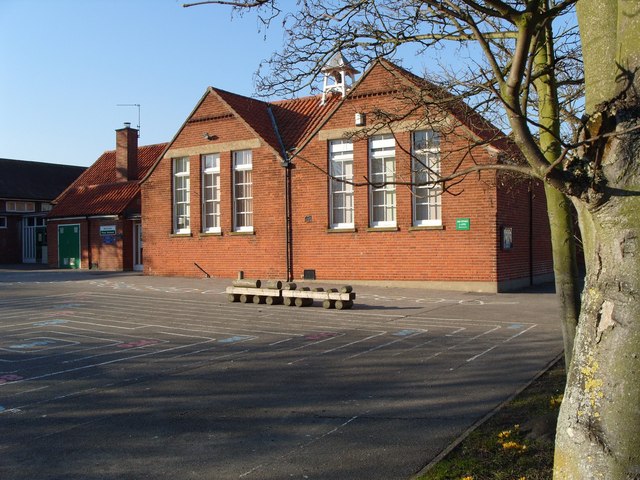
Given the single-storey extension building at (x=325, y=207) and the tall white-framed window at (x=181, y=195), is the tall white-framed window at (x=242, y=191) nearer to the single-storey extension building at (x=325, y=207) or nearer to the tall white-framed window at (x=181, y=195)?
the single-storey extension building at (x=325, y=207)

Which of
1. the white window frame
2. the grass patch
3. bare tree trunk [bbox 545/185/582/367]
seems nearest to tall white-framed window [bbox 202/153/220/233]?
bare tree trunk [bbox 545/185/582/367]

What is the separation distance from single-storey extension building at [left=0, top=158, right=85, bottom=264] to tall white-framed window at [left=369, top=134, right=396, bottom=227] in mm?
26358

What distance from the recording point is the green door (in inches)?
1337

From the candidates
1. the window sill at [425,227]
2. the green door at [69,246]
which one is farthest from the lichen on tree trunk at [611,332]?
the green door at [69,246]

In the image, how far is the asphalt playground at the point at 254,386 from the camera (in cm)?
516

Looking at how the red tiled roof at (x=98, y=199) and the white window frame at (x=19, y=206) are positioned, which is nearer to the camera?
the red tiled roof at (x=98, y=199)

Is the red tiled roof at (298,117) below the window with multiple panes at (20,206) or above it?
above

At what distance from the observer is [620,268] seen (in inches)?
128

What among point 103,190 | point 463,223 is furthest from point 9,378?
point 103,190

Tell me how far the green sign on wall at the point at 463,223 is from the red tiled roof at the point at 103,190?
18276 mm

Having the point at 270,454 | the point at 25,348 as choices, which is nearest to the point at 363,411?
the point at 270,454

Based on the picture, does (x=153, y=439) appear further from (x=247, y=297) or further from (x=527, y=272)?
(x=527, y=272)

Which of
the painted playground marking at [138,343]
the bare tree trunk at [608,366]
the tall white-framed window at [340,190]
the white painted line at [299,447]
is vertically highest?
the tall white-framed window at [340,190]

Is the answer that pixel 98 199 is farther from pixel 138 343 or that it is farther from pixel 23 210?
pixel 138 343
